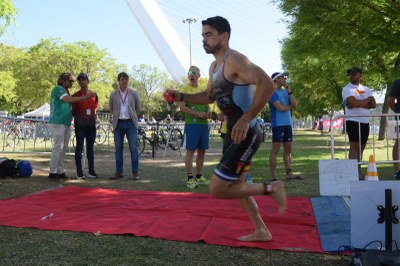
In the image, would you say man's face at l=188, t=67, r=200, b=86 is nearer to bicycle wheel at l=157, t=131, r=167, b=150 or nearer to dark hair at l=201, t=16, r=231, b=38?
dark hair at l=201, t=16, r=231, b=38

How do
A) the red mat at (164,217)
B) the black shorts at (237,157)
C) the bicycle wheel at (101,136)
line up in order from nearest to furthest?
the black shorts at (237,157) → the red mat at (164,217) → the bicycle wheel at (101,136)

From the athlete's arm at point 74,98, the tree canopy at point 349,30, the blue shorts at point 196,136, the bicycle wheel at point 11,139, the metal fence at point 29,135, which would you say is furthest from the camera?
the bicycle wheel at point 11,139

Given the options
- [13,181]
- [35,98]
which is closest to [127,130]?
[13,181]

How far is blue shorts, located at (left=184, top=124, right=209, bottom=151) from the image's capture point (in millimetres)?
7125

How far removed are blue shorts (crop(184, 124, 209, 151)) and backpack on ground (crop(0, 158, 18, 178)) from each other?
11.1 feet

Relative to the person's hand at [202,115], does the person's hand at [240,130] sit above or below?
below

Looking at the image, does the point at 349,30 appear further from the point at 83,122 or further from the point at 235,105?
the point at 235,105

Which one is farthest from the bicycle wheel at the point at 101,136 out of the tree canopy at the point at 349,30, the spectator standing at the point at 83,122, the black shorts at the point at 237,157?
the black shorts at the point at 237,157

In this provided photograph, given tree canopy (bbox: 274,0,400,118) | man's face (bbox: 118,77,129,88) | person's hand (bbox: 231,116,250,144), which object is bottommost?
person's hand (bbox: 231,116,250,144)

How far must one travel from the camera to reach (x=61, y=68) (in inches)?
2050

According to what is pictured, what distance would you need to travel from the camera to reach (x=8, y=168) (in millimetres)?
7805

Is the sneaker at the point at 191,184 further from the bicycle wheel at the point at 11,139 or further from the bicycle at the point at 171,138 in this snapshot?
the bicycle wheel at the point at 11,139

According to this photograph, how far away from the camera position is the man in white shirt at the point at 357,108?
7.01m

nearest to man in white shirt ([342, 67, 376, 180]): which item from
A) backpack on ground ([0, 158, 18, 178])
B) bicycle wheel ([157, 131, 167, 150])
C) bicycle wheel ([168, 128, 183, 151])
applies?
backpack on ground ([0, 158, 18, 178])
